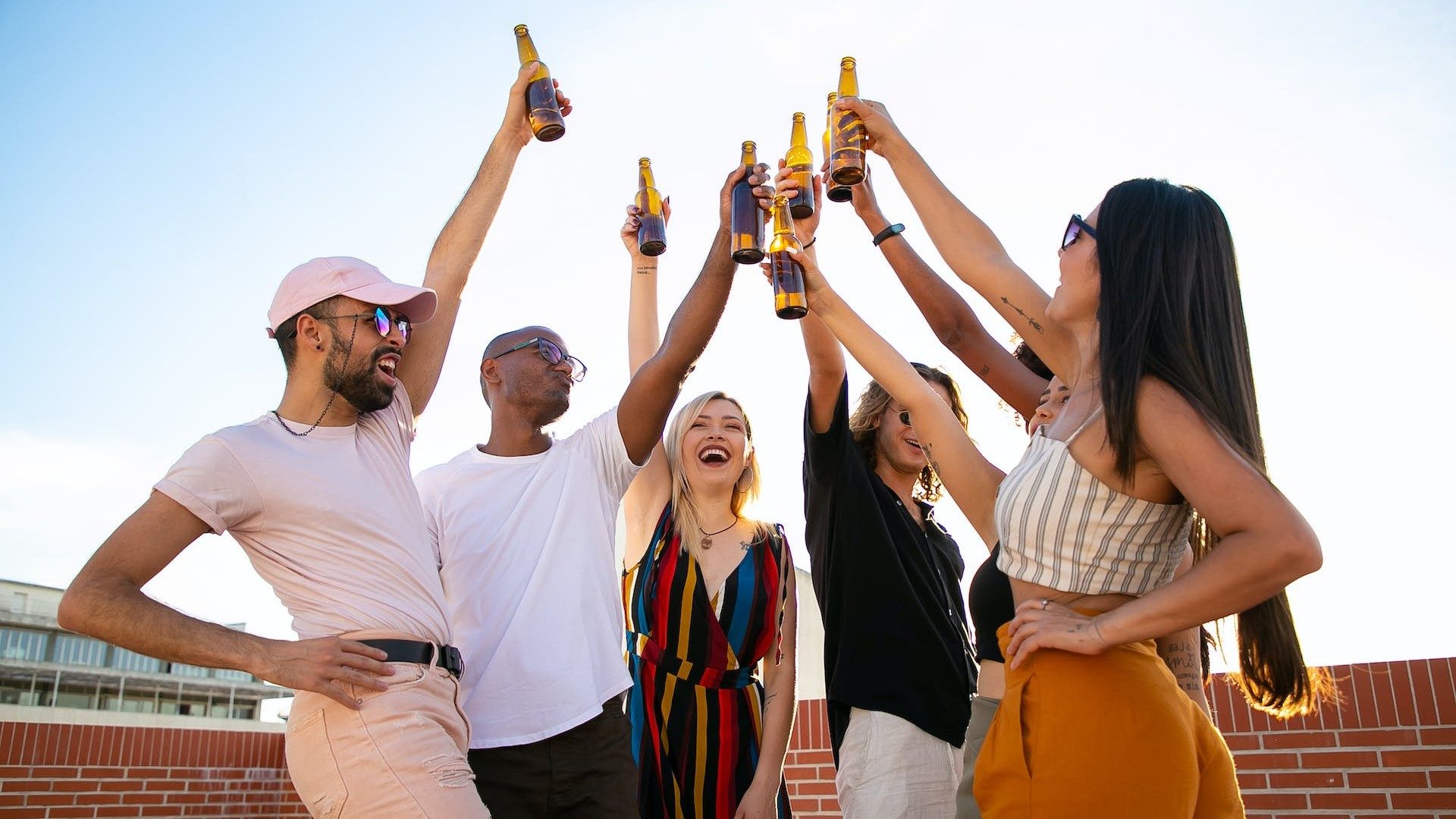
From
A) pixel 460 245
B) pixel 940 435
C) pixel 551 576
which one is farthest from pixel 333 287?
pixel 940 435

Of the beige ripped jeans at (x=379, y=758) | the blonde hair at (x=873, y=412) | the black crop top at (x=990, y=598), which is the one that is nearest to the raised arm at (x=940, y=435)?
the black crop top at (x=990, y=598)

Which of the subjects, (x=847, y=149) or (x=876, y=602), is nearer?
(x=847, y=149)

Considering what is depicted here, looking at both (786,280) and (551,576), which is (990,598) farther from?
(551,576)

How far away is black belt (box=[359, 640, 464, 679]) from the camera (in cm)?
236

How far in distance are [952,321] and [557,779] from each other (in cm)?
176

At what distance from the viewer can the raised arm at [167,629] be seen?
2.14 m

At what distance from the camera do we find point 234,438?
2422 mm

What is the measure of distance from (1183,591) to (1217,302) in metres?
0.58

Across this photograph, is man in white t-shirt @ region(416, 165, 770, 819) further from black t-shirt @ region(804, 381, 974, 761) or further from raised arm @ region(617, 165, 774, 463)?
black t-shirt @ region(804, 381, 974, 761)

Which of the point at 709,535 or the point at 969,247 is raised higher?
the point at 969,247

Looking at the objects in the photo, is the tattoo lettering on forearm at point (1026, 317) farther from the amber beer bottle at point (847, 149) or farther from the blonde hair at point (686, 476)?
the blonde hair at point (686, 476)

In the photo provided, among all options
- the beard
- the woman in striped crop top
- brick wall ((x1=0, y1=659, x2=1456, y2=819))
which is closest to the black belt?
the beard

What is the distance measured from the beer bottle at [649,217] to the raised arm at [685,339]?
0.55 m

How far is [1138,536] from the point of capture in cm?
201
